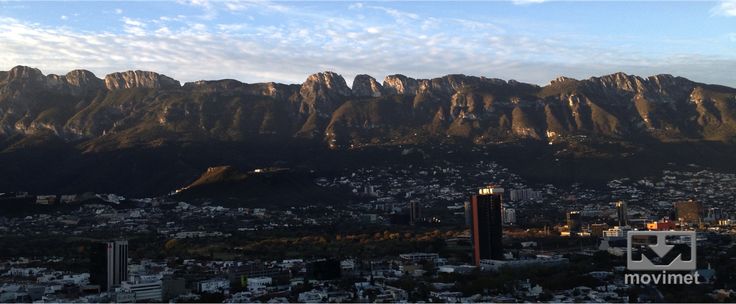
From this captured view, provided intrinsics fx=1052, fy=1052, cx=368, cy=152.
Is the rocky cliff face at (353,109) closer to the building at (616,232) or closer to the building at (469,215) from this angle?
the building at (469,215)

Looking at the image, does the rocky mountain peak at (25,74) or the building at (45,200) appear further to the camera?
the rocky mountain peak at (25,74)

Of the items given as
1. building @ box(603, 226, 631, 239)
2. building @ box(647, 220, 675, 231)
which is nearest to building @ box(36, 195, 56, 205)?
building @ box(603, 226, 631, 239)

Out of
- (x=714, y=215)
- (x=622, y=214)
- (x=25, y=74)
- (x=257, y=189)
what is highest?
(x=25, y=74)

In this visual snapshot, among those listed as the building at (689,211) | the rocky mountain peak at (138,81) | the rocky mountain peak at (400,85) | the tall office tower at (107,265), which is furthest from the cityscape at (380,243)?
the rocky mountain peak at (138,81)

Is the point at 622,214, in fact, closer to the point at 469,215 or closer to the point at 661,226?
the point at 661,226

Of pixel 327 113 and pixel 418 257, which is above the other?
pixel 327 113

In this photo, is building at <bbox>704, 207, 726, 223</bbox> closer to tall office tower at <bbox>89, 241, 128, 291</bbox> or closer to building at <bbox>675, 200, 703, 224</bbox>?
building at <bbox>675, 200, 703, 224</bbox>

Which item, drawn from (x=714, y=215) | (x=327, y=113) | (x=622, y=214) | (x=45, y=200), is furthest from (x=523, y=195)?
(x=327, y=113)
